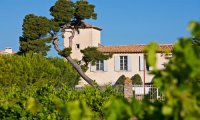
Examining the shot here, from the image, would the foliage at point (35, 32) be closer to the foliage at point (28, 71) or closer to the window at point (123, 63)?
the foliage at point (28, 71)

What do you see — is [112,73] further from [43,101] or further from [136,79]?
[43,101]

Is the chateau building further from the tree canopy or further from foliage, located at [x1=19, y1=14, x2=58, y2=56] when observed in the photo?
foliage, located at [x1=19, y1=14, x2=58, y2=56]

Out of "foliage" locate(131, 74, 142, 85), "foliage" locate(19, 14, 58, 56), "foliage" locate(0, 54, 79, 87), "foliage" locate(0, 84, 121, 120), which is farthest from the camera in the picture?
"foliage" locate(131, 74, 142, 85)

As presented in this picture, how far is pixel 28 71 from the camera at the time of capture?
38.1 metres

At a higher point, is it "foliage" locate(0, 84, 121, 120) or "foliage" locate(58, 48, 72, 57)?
"foliage" locate(58, 48, 72, 57)

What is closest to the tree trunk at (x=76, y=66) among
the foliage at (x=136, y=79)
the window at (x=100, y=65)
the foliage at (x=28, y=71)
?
Answer: the foliage at (x=28, y=71)

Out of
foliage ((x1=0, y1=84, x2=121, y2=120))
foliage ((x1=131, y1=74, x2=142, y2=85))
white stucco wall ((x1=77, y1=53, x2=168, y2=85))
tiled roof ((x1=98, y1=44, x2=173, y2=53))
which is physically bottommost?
foliage ((x1=0, y1=84, x2=121, y2=120))

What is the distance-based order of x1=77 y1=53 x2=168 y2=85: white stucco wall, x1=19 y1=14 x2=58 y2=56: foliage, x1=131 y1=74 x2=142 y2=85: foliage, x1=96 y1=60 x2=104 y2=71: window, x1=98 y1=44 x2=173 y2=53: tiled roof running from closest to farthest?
1. x1=19 y1=14 x2=58 y2=56: foliage
2. x1=131 y1=74 x2=142 y2=85: foliage
3. x1=77 y1=53 x2=168 y2=85: white stucco wall
4. x1=98 y1=44 x2=173 y2=53: tiled roof
5. x1=96 y1=60 x2=104 y2=71: window

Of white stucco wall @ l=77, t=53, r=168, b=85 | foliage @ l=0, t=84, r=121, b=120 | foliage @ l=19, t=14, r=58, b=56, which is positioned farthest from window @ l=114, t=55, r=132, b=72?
foliage @ l=0, t=84, r=121, b=120

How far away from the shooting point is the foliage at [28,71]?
36844 mm

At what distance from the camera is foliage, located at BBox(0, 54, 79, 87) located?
121ft

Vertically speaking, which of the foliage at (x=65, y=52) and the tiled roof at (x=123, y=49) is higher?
the tiled roof at (x=123, y=49)

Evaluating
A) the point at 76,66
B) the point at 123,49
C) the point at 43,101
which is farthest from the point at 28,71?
the point at 43,101

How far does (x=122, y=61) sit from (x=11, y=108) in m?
40.3
